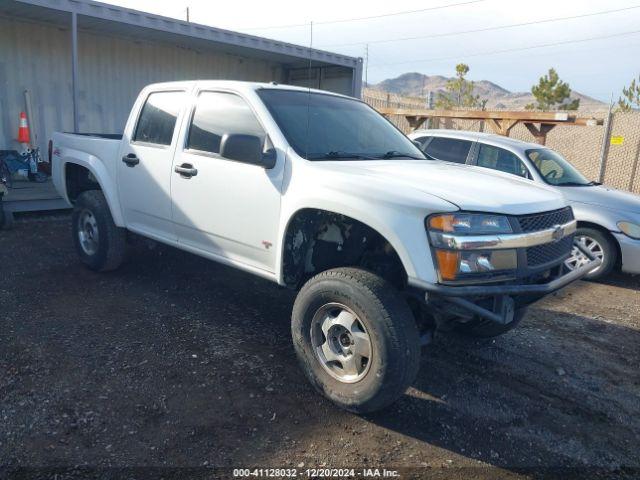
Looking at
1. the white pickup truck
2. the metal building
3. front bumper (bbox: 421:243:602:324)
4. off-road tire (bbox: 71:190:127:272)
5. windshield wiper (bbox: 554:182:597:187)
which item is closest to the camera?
front bumper (bbox: 421:243:602:324)

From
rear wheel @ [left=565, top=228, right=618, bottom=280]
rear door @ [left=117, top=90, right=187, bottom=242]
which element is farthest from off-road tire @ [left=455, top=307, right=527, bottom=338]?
rear wheel @ [left=565, top=228, right=618, bottom=280]

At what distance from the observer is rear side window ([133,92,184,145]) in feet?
15.3

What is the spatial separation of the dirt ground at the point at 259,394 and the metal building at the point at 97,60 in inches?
191

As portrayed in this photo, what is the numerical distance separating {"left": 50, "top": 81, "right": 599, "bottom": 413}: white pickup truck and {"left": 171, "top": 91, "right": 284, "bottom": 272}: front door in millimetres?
12

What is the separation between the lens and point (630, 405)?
3.62 meters

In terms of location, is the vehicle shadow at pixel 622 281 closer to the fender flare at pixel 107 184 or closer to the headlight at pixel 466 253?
the headlight at pixel 466 253

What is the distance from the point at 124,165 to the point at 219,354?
86.2 inches

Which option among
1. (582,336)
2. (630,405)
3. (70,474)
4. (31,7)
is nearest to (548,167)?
Result: (582,336)

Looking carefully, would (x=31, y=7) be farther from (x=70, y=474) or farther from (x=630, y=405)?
(x=630, y=405)

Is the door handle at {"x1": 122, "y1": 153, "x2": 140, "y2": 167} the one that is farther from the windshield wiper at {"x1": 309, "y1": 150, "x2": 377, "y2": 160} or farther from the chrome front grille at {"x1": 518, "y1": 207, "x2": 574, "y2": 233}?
the chrome front grille at {"x1": 518, "y1": 207, "x2": 574, "y2": 233}

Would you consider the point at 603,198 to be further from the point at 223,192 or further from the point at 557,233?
the point at 223,192

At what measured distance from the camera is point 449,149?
772 cm

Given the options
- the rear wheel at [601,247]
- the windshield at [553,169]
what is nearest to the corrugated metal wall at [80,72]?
the windshield at [553,169]

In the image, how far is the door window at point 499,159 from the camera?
715cm
